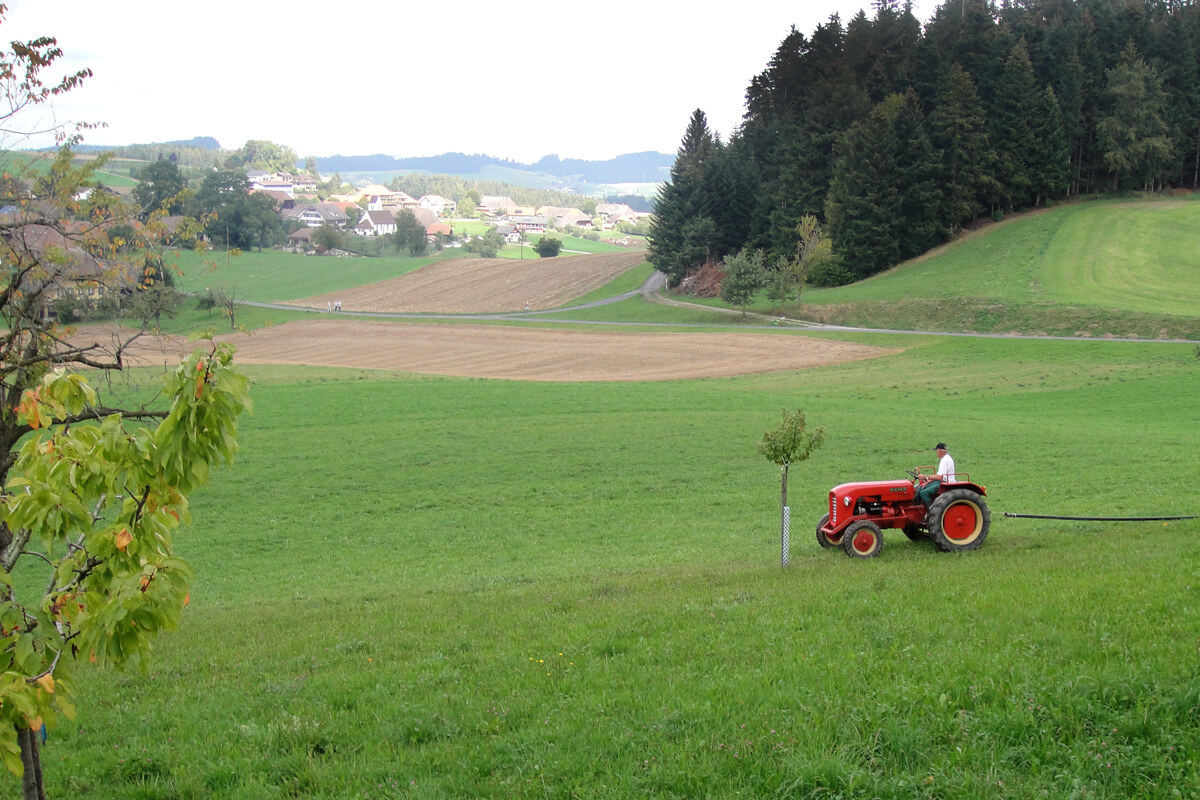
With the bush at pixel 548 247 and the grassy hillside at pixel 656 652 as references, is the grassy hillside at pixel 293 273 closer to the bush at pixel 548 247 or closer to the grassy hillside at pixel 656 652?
the bush at pixel 548 247

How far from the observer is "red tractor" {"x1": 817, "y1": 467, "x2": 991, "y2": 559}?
44.5 ft

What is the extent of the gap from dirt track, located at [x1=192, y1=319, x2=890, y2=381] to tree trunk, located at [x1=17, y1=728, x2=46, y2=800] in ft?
140

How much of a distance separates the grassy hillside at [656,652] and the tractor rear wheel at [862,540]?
26 centimetres

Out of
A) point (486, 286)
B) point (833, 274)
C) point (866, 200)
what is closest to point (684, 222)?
point (833, 274)

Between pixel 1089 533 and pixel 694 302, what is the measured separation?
2716 inches

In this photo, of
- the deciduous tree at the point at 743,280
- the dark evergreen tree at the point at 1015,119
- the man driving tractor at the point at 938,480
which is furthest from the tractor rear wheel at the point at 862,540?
the dark evergreen tree at the point at 1015,119

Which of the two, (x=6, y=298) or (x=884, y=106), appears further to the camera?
(x=884, y=106)

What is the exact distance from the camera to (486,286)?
352 feet

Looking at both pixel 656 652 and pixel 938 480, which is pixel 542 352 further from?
pixel 656 652

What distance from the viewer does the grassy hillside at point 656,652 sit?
18.4 ft

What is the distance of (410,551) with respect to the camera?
17188 mm

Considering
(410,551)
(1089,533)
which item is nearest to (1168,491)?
(1089,533)

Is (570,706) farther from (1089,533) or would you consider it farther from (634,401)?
(634,401)

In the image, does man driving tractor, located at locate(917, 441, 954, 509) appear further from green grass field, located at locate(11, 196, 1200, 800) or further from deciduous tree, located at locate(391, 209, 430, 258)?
deciduous tree, located at locate(391, 209, 430, 258)
